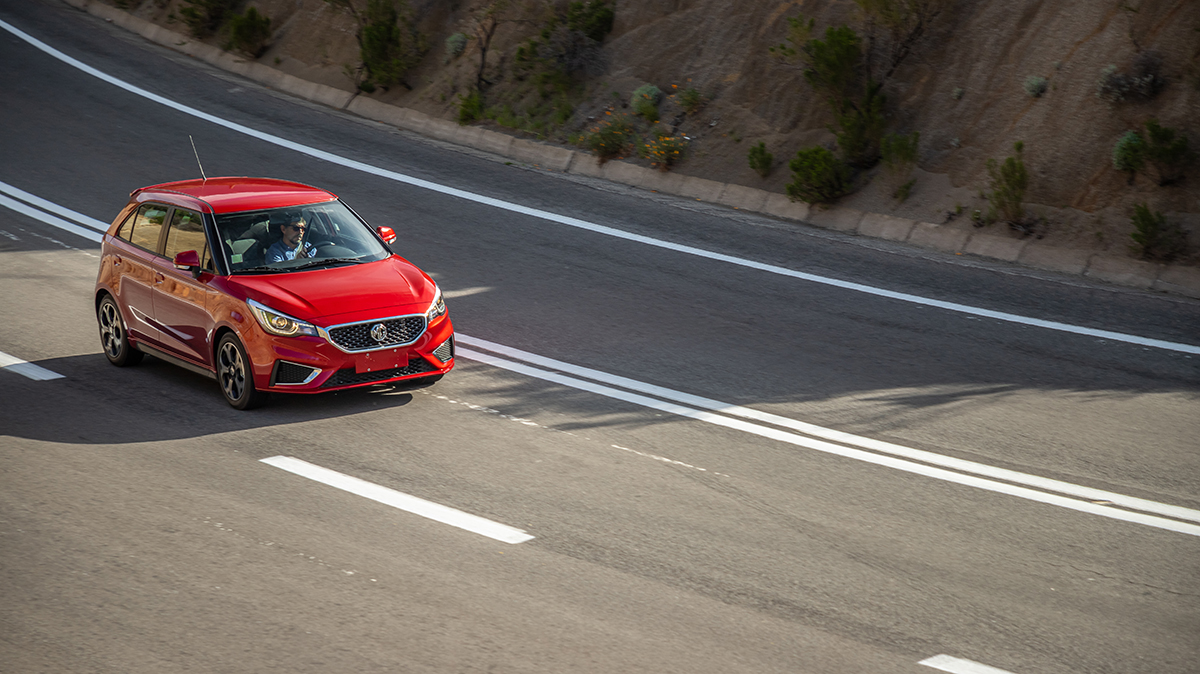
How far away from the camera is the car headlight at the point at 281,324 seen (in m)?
8.88

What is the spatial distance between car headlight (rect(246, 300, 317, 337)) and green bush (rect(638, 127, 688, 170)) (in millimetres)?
10099

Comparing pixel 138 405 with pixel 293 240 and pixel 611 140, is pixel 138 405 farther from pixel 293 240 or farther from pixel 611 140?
pixel 611 140

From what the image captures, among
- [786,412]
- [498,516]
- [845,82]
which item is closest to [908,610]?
[498,516]

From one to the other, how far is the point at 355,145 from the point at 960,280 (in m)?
11.4

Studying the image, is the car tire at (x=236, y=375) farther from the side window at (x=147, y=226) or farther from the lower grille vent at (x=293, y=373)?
the side window at (x=147, y=226)

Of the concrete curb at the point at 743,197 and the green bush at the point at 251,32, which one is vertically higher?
the green bush at the point at 251,32

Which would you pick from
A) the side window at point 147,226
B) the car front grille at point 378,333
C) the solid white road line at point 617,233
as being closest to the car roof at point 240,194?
the side window at point 147,226

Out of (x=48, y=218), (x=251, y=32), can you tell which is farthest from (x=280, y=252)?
(x=251, y=32)

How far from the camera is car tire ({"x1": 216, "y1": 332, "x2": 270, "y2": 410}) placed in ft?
29.6

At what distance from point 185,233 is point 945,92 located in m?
11.6

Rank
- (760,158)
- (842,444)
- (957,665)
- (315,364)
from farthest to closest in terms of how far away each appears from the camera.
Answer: (760,158) < (315,364) < (842,444) < (957,665)

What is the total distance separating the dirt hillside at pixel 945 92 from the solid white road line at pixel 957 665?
9.72m

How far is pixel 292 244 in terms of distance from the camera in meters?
9.77

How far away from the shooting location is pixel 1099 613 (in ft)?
19.9
